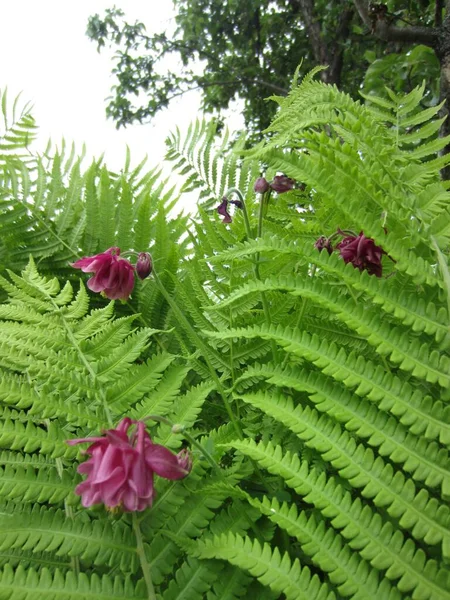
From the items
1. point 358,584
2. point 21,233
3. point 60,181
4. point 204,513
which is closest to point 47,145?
point 60,181

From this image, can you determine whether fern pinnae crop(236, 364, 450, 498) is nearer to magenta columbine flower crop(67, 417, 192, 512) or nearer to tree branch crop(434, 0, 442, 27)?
magenta columbine flower crop(67, 417, 192, 512)

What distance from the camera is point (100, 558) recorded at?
528 mm

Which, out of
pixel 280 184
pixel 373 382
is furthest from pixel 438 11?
pixel 373 382

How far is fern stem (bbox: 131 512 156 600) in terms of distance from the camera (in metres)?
0.52

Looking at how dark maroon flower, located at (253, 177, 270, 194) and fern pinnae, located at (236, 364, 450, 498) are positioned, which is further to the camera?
dark maroon flower, located at (253, 177, 270, 194)

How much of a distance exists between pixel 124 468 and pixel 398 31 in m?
2.90

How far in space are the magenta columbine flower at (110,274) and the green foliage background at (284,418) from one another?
7cm

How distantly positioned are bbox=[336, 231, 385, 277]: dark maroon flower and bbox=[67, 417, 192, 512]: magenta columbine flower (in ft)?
1.38

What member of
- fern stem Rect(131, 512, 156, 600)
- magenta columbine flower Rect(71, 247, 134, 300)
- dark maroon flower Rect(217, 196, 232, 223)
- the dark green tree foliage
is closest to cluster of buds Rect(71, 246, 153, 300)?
magenta columbine flower Rect(71, 247, 134, 300)

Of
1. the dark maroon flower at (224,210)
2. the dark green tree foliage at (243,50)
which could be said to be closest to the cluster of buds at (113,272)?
the dark maroon flower at (224,210)

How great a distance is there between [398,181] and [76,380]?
0.49 m

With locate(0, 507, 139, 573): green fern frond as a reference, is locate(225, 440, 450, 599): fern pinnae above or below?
above

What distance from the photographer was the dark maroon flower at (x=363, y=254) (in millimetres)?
820

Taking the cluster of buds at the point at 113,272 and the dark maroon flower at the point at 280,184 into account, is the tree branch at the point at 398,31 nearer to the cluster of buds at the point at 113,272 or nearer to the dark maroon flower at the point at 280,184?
the dark maroon flower at the point at 280,184
